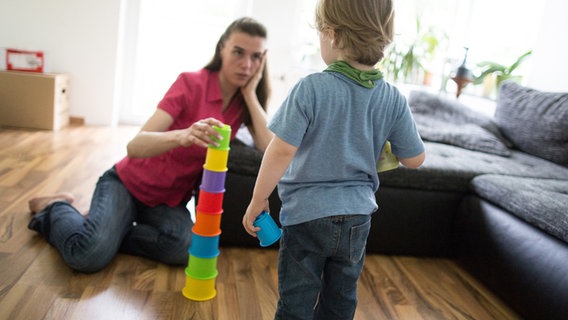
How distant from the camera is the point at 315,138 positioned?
1.04 m

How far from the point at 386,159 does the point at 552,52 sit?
2397 mm

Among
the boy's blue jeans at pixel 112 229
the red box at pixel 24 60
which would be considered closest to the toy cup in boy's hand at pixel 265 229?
the boy's blue jeans at pixel 112 229

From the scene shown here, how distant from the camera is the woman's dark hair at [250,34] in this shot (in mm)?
1798

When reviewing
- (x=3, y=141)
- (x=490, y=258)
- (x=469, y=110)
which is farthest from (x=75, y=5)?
(x=490, y=258)

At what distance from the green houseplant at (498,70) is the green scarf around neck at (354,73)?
290 centimetres

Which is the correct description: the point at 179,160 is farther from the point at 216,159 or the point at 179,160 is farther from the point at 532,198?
the point at 532,198

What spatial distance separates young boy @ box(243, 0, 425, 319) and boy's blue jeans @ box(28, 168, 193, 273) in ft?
2.38

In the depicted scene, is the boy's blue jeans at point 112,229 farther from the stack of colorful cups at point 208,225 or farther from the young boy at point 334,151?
the young boy at point 334,151

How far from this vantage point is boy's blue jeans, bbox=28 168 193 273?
5.37ft

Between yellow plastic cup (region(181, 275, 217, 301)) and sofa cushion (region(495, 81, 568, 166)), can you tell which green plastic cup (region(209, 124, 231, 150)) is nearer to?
yellow plastic cup (region(181, 275, 217, 301))

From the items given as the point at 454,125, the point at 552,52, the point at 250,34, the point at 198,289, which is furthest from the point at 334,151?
the point at 552,52

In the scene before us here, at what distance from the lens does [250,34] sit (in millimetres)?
1789

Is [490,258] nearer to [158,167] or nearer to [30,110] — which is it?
[158,167]

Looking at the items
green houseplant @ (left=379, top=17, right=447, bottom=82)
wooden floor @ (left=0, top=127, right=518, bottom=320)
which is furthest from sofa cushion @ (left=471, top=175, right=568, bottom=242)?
green houseplant @ (left=379, top=17, right=447, bottom=82)
